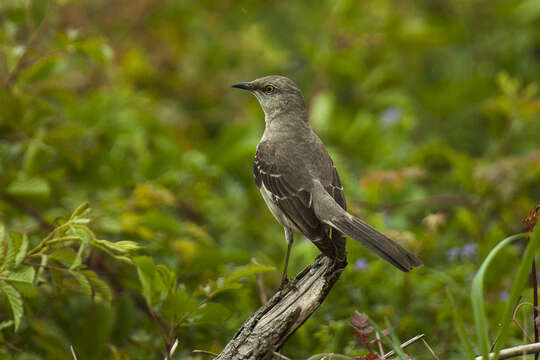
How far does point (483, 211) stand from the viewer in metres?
6.31

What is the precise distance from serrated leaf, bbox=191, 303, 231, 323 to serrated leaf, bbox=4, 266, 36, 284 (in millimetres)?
1012

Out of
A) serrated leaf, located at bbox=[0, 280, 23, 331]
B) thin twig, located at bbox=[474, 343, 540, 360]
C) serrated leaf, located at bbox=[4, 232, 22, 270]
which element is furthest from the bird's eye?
thin twig, located at bbox=[474, 343, 540, 360]

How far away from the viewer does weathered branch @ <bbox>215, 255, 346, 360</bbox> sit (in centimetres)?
337

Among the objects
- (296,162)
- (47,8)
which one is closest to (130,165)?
(47,8)

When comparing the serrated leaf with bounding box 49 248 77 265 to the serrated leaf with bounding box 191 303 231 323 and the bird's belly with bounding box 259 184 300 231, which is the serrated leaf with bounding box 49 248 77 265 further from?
the bird's belly with bounding box 259 184 300 231

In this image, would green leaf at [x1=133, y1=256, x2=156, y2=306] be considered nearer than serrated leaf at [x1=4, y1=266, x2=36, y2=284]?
No

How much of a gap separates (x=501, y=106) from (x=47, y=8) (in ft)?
15.9

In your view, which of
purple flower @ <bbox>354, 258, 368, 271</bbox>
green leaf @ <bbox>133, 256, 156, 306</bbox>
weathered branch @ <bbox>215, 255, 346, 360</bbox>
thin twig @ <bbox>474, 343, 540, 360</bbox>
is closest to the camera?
thin twig @ <bbox>474, 343, 540, 360</bbox>

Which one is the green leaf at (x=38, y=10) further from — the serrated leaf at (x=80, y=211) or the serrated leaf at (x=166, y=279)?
the serrated leaf at (x=166, y=279)

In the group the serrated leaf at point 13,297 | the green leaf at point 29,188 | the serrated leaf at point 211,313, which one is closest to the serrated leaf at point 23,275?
the serrated leaf at point 13,297

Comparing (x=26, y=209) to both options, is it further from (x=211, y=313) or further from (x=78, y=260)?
(x=211, y=313)

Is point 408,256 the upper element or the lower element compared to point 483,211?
lower

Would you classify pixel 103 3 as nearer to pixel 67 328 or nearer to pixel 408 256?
pixel 67 328

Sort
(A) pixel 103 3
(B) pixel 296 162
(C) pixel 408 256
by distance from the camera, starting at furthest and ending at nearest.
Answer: (A) pixel 103 3, (B) pixel 296 162, (C) pixel 408 256
